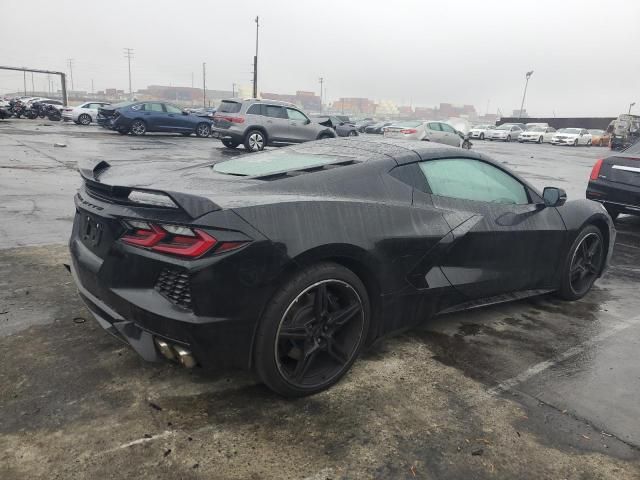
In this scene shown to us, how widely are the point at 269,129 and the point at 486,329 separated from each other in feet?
45.9

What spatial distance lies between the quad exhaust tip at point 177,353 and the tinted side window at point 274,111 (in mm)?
15149

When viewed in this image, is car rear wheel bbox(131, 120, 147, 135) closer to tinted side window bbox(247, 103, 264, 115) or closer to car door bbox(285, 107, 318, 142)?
tinted side window bbox(247, 103, 264, 115)

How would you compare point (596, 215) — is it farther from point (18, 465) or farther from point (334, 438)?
point (18, 465)

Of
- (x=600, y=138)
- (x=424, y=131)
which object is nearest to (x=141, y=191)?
(x=424, y=131)

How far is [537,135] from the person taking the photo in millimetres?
40031

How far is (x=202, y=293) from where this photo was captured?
90.3 inches

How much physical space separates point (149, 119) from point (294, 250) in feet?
70.8

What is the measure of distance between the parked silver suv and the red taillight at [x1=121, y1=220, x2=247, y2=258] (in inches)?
571

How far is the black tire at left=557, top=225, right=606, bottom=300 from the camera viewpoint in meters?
4.26

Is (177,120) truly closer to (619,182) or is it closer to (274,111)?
(274,111)

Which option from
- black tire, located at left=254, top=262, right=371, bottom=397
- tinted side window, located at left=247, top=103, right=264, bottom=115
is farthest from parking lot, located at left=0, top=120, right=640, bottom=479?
tinted side window, located at left=247, top=103, right=264, bottom=115

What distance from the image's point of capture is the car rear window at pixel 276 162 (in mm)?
3086

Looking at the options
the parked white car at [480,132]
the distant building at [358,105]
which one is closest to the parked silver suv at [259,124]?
the parked white car at [480,132]

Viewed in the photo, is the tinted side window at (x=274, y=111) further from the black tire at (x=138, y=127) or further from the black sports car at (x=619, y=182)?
the black sports car at (x=619, y=182)
